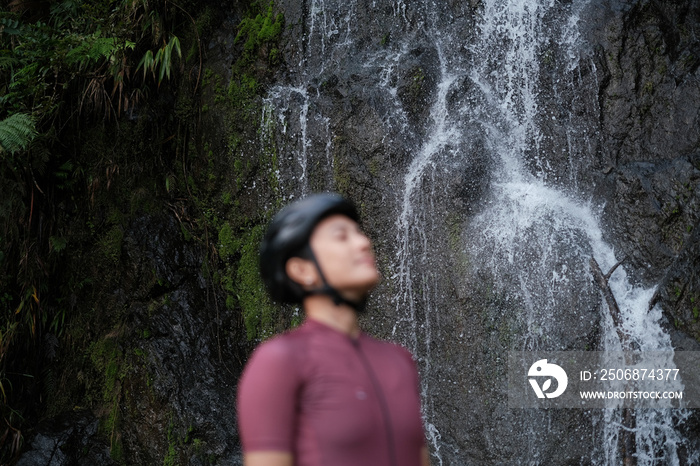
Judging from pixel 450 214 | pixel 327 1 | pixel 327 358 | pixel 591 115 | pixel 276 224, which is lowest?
pixel 327 358

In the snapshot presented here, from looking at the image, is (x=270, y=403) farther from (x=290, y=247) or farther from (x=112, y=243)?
(x=112, y=243)

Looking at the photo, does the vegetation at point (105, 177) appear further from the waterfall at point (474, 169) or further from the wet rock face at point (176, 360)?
the waterfall at point (474, 169)

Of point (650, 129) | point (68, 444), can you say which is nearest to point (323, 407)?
point (68, 444)

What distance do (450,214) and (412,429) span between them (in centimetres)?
401

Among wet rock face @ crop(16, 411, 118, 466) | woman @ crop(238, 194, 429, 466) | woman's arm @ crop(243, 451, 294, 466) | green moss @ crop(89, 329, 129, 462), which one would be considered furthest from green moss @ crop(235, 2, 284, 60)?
woman's arm @ crop(243, 451, 294, 466)

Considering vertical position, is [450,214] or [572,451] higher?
[450,214]

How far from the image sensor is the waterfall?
5.25 metres

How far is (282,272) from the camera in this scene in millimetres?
1696

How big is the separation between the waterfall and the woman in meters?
3.68

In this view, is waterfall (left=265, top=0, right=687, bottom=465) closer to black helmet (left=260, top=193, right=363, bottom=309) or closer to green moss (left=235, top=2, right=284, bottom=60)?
green moss (left=235, top=2, right=284, bottom=60)

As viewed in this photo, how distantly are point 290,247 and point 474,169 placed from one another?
4.13 metres

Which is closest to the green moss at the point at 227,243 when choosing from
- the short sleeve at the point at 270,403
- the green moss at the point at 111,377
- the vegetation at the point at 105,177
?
the vegetation at the point at 105,177

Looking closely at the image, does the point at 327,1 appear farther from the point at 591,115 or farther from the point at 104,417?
the point at 104,417

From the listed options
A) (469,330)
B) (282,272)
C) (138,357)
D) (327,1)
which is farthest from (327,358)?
(327,1)
